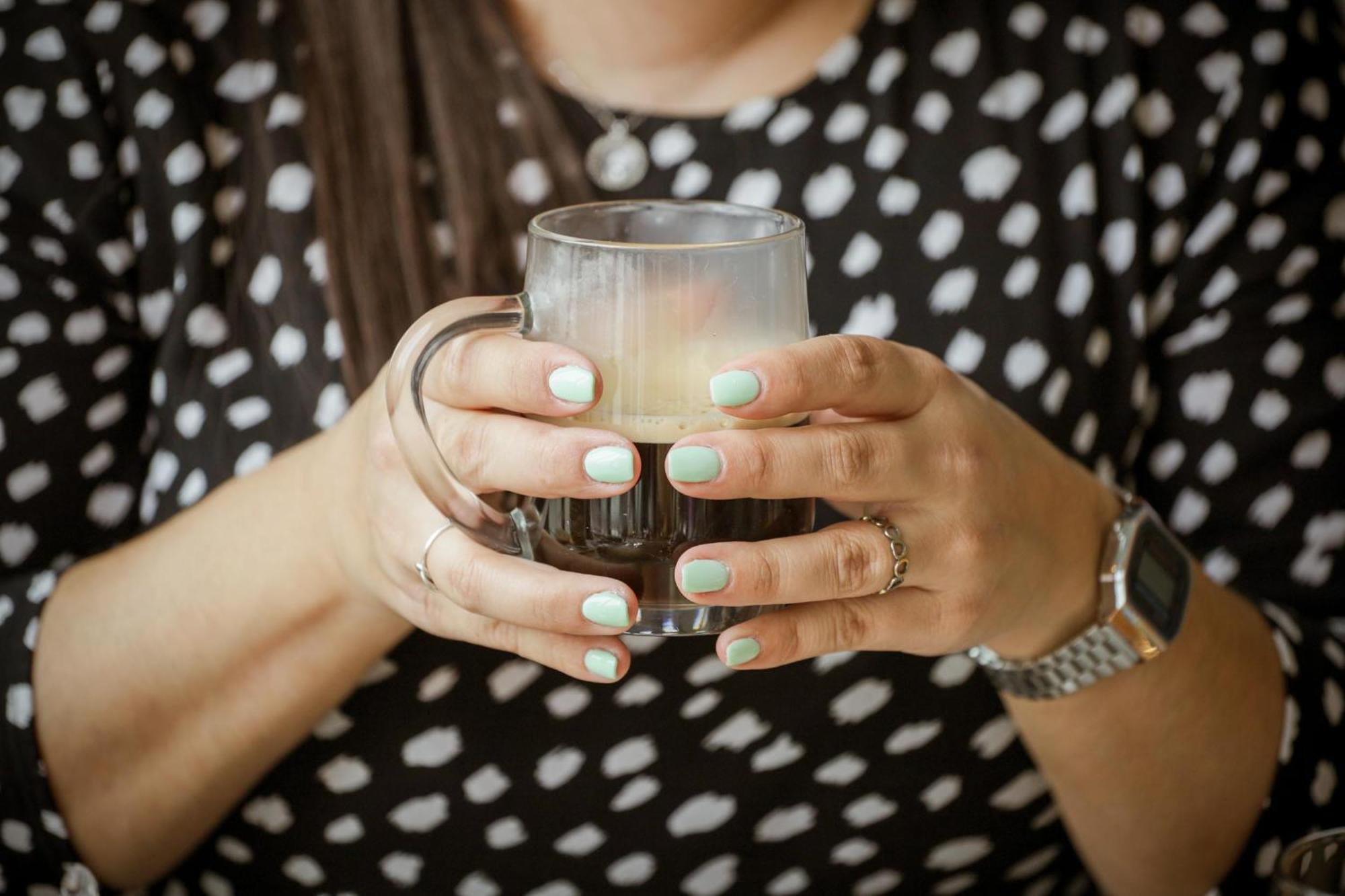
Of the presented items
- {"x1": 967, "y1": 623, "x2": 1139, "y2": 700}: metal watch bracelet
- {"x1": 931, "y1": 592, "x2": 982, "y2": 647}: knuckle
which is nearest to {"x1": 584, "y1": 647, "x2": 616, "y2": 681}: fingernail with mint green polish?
{"x1": 931, "y1": 592, "x2": 982, "y2": 647}: knuckle

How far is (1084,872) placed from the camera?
128 centimetres

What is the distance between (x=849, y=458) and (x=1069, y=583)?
0.98 feet

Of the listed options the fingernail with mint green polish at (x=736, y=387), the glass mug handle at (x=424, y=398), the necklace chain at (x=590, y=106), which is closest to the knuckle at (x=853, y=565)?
the fingernail with mint green polish at (x=736, y=387)

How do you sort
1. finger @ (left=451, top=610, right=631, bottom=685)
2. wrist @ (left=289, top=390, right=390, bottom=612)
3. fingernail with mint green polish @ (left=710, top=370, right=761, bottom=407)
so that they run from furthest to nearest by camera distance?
wrist @ (left=289, top=390, right=390, bottom=612), finger @ (left=451, top=610, right=631, bottom=685), fingernail with mint green polish @ (left=710, top=370, right=761, bottom=407)

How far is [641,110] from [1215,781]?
83 cm

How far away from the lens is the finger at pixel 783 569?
2.18ft

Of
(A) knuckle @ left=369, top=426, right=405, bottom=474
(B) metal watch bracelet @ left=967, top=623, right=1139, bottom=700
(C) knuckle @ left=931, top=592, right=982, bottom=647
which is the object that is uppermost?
(A) knuckle @ left=369, top=426, right=405, bottom=474

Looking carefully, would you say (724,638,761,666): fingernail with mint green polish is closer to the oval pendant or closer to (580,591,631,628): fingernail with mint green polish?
(580,591,631,628): fingernail with mint green polish

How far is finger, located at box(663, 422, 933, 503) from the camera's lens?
64 cm

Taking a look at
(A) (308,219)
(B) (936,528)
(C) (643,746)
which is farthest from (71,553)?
(B) (936,528)

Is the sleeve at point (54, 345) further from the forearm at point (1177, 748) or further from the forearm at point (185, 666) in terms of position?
the forearm at point (1177, 748)

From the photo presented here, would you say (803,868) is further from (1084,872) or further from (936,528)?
(936,528)

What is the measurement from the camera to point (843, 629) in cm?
75

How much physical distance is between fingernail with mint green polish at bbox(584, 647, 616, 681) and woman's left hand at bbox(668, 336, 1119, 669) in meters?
0.07
